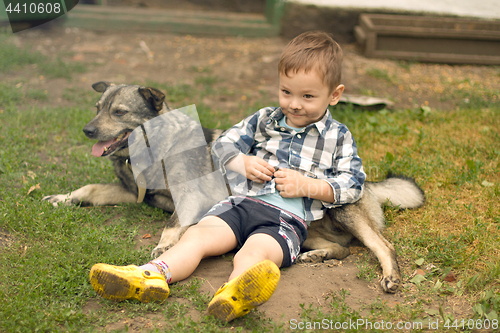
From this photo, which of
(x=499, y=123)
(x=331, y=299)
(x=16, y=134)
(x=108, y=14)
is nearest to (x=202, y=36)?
(x=108, y=14)

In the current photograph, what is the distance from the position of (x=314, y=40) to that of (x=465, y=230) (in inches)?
71.2

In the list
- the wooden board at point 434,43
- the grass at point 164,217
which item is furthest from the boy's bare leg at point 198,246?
the wooden board at point 434,43

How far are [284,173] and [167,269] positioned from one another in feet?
3.24

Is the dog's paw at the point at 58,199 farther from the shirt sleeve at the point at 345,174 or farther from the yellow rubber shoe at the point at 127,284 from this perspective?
the shirt sleeve at the point at 345,174

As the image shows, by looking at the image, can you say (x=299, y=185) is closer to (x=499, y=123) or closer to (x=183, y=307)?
(x=183, y=307)

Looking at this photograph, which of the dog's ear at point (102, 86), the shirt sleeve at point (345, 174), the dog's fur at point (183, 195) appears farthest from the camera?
the dog's ear at point (102, 86)

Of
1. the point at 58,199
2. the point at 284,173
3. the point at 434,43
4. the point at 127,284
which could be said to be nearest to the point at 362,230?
the point at 284,173

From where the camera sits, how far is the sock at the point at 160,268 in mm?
2182

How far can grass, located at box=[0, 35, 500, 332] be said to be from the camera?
6.91ft

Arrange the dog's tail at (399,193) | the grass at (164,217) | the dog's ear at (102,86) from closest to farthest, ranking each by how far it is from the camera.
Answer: the grass at (164,217) < the dog's tail at (399,193) < the dog's ear at (102,86)

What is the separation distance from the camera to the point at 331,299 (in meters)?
2.31

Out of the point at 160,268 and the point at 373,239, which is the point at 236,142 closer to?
the point at 160,268

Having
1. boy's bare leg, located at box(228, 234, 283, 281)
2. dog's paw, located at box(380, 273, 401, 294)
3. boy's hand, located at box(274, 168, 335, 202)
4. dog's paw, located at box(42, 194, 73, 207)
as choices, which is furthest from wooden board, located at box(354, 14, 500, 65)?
dog's paw, located at box(42, 194, 73, 207)

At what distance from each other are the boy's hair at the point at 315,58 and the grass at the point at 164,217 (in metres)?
1.31
